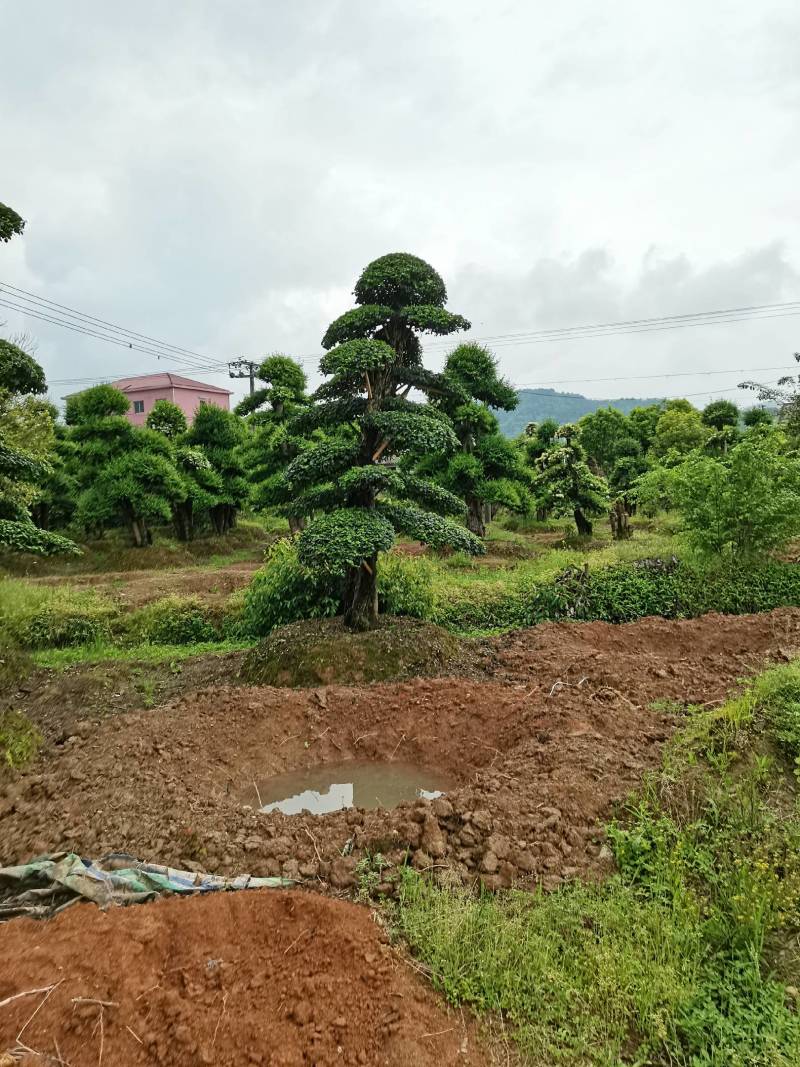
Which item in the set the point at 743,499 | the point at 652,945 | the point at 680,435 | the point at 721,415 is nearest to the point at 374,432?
the point at 652,945

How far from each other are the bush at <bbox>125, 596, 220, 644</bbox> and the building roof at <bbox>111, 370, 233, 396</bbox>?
35.2 m

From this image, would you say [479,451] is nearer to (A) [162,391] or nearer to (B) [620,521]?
(B) [620,521]

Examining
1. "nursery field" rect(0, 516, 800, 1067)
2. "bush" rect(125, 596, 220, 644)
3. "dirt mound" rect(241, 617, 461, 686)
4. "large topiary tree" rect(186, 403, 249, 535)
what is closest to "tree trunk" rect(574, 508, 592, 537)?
"nursery field" rect(0, 516, 800, 1067)

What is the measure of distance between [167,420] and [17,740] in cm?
1678

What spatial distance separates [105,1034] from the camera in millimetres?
2133

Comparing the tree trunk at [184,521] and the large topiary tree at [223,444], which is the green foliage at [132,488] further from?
the large topiary tree at [223,444]

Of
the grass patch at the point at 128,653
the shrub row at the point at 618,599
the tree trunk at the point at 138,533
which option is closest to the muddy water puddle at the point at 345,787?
the grass patch at the point at 128,653

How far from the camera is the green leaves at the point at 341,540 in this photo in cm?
620

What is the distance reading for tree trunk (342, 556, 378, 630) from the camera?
7.34 metres

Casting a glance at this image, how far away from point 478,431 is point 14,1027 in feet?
51.4

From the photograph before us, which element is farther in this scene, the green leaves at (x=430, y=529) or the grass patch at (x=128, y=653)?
the grass patch at (x=128, y=653)

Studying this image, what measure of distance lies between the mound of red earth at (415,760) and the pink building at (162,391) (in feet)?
124

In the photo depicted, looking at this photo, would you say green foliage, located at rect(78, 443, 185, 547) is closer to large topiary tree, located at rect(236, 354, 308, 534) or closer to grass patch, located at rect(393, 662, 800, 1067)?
large topiary tree, located at rect(236, 354, 308, 534)

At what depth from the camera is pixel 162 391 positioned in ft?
134
